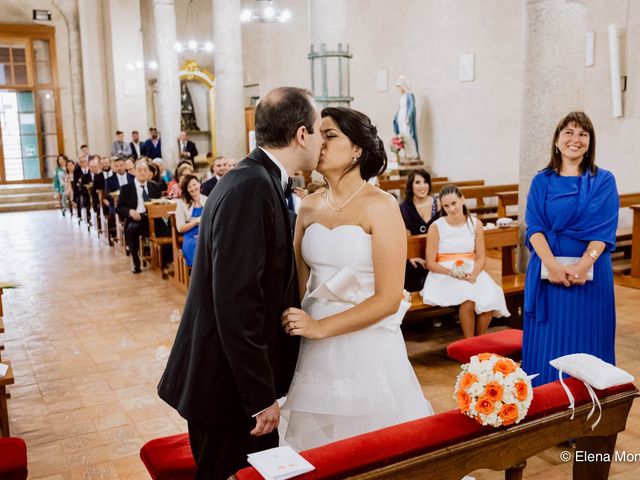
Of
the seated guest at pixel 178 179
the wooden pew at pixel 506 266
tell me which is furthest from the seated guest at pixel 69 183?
the wooden pew at pixel 506 266

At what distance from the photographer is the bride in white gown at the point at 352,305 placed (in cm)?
213

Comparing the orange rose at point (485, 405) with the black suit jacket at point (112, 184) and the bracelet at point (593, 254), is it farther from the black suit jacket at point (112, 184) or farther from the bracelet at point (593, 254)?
the black suit jacket at point (112, 184)

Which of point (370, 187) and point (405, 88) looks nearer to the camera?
point (370, 187)

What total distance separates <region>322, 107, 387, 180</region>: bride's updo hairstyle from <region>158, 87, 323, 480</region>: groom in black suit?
13 centimetres

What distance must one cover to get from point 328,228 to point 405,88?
10682 millimetres

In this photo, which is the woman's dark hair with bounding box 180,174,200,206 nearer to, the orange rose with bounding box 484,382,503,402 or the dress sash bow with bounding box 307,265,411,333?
the dress sash bow with bounding box 307,265,411,333

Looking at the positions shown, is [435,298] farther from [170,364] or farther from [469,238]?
[170,364]

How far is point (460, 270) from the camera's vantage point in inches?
190

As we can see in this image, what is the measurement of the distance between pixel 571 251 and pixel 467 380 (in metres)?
1.74

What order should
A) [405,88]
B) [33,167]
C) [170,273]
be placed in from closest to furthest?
[170,273] < [405,88] < [33,167]

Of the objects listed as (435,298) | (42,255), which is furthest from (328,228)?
(42,255)

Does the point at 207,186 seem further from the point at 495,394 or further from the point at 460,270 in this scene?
the point at 495,394

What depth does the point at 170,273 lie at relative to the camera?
785 cm

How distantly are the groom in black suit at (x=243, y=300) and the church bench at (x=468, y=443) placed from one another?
0.30 meters
